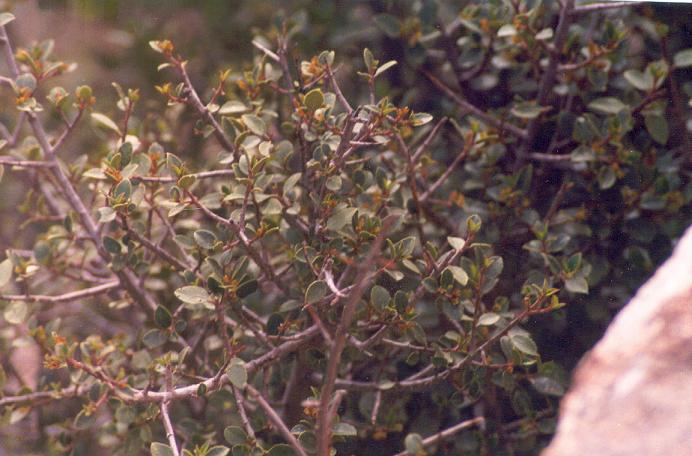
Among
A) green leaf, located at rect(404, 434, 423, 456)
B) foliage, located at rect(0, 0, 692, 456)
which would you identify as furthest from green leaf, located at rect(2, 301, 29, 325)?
green leaf, located at rect(404, 434, 423, 456)

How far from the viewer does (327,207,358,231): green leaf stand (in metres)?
1.03

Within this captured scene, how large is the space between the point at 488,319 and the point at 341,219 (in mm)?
236

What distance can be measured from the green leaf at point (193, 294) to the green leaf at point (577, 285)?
0.50 metres

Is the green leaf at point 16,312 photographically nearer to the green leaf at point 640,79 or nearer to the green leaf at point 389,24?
the green leaf at point 389,24

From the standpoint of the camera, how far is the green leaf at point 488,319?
106 centimetres

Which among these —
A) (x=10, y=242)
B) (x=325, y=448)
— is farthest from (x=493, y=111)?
(x=10, y=242)

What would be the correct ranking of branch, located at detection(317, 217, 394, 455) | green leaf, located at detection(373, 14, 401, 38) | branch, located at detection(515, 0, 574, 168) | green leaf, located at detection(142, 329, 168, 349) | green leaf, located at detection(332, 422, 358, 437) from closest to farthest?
branch, located at detection(317, 217, 394, 455), green leaf, located at detection(332, 422, 358, 437), green leaf, located at detection(142, 329, 168, 349), branch, located at detection(515, 0, 574, 168), green leaf, located at detection(373, 14, 401, 38)

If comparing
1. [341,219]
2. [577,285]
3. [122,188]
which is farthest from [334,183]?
[577,285]

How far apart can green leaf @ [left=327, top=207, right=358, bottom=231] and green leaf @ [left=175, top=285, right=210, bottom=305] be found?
0.18 meters

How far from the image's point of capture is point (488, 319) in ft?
3.50

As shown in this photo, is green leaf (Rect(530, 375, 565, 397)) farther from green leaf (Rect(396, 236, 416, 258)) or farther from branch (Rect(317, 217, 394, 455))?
branch (Rect(317, 217, 394, 455))

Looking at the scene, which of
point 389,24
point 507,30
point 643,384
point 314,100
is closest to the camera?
point 643,384

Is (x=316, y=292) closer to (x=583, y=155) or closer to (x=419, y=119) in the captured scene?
(x=419, y=119)

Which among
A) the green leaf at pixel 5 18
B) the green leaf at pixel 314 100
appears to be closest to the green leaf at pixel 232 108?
the green leaf at pixel 314 100
